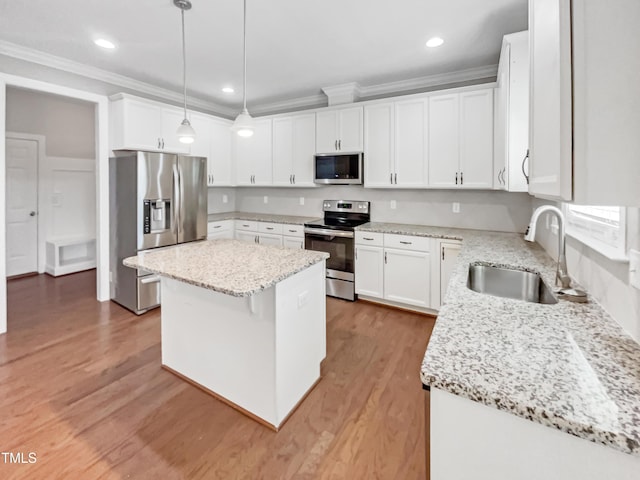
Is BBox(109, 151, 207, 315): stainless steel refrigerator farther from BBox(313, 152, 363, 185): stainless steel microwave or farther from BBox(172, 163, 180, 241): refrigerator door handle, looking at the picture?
BBox(313, 152, 363, 185): stainless steel microwave

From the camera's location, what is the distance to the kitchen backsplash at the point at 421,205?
342cm

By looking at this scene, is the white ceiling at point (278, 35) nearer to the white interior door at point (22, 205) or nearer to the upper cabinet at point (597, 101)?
the upper cabinet at point (597, 101)

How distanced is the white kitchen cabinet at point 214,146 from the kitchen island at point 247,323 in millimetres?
2523

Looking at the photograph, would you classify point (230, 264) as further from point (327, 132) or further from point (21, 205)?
point (21, 205)

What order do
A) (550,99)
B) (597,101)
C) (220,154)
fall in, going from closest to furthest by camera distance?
1. (597,101)
2. (550,99)
3. (220,154)

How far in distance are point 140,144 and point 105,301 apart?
1.92 m

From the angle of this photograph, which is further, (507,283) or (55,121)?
(55,121)

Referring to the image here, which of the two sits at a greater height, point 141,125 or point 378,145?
point 141,125

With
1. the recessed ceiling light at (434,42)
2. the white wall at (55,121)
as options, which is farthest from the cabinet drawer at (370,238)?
the white wall at (55,121)

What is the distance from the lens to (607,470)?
647 mm

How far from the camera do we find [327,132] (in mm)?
4074

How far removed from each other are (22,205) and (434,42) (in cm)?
606

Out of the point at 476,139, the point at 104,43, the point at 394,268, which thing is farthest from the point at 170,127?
the point at 476,139

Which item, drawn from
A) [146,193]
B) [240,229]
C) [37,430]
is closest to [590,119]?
[37,430]
